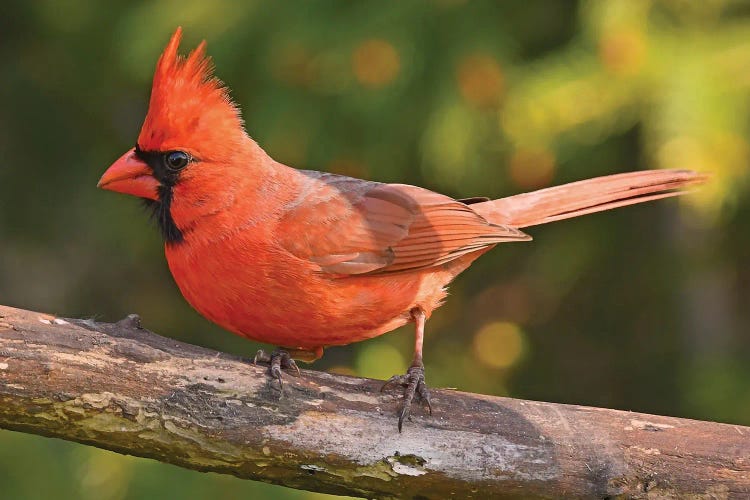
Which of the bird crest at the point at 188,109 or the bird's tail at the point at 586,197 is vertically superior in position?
the bird's tail at the point at 586,197

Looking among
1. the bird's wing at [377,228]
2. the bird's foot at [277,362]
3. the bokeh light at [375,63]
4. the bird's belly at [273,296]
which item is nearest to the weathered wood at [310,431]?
the bird's foot at [277,362]

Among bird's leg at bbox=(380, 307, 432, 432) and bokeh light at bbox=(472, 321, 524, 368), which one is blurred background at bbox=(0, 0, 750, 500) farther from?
bird's leg at bbox=(380, 307, 432, 432)

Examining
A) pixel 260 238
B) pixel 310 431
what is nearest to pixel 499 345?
pixel 260 238

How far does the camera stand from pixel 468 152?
4.29 meters

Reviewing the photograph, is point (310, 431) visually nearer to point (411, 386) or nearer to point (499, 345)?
point (411, 386)

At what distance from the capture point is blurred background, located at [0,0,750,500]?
3.85 m

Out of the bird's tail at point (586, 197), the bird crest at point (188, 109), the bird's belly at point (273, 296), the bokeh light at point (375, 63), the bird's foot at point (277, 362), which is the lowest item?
the bird's foot at point (277, 362)

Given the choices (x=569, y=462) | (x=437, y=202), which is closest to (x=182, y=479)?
(x=437, y=202)

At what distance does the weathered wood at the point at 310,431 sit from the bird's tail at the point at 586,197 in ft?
3.60

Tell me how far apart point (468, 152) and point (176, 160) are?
1.52 m

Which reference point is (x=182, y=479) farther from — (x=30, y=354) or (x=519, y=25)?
(x=519, y=25)

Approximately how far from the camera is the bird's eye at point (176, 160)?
312cm

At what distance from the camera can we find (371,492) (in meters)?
2.63

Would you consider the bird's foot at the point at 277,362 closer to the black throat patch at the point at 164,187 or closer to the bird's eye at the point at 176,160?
the black throat patch at the point at 164,187
